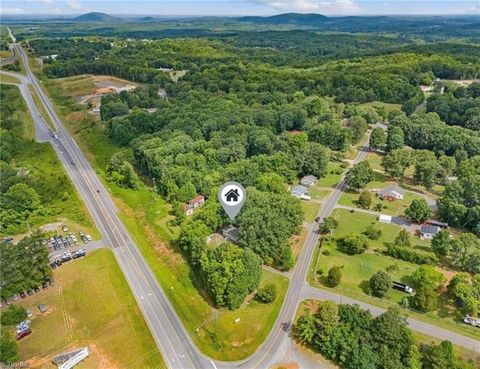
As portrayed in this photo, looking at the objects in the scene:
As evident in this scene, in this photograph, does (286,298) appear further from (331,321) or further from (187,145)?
(187,145)

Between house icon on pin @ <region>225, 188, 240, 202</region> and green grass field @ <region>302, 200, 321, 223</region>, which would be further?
green grass field @ <region>302, 200, 321, 223</region>

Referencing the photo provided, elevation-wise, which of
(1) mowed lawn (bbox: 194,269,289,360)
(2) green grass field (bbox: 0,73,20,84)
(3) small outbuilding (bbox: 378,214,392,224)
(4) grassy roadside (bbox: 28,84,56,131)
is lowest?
(4) grassy roadside (bbox: 28,84,56,131)

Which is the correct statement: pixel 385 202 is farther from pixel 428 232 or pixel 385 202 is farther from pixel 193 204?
pixel 193 204

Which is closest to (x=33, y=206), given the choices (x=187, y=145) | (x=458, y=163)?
(x=187, y=145)

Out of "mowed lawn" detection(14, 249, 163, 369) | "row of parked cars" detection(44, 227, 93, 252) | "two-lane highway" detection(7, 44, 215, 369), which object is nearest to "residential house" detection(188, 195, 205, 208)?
"two-lane highway" detection(7, 44, 215, 369)

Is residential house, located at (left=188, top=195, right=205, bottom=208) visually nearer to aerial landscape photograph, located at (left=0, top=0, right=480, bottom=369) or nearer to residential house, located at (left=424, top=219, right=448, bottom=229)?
aerial landscape photograph, located at (left=0, top=0, right=480, bottom=369)

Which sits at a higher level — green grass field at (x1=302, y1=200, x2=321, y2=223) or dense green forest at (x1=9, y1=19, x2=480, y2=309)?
dense green forest at (x1=9, y1=19, x2=480, y2=309)

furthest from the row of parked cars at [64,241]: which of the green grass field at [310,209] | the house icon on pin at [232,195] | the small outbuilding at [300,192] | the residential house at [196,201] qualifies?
the small outbuilding at [300,192]
